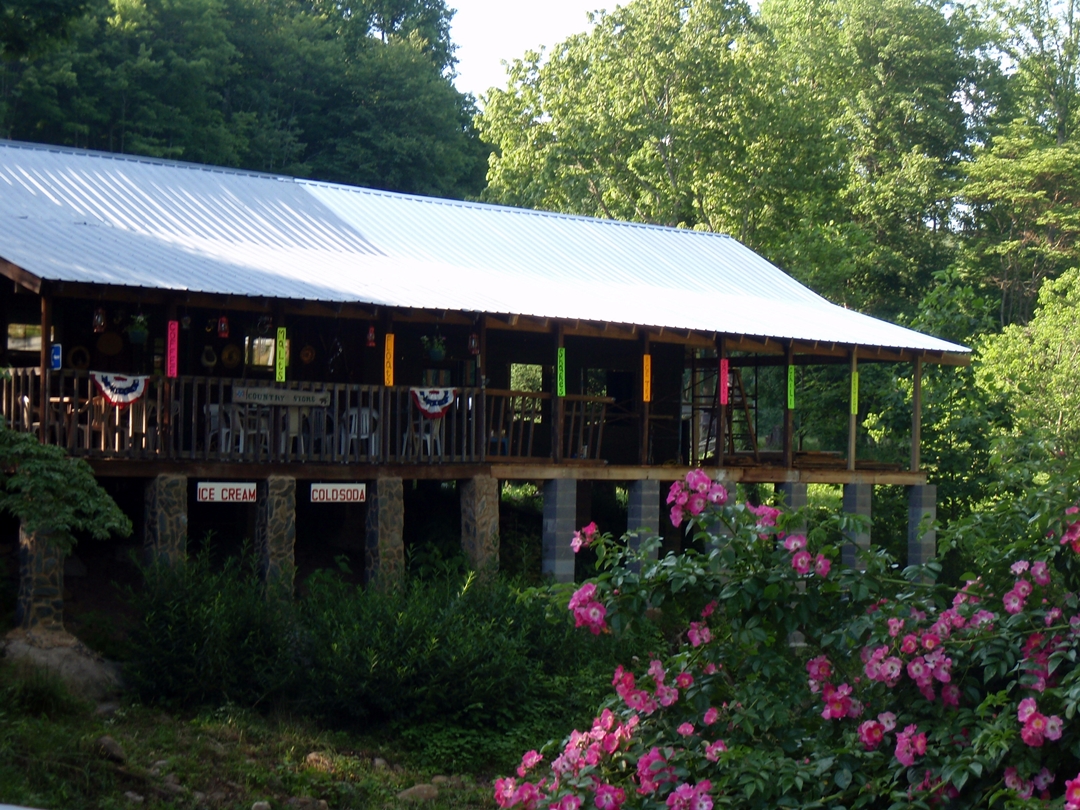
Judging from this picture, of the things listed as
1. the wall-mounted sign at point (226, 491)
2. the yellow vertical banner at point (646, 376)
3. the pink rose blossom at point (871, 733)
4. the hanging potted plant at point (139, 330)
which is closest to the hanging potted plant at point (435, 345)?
the yellow vertical banner at point (646, 376)

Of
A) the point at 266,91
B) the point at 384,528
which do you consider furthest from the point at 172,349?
the point at 266,91

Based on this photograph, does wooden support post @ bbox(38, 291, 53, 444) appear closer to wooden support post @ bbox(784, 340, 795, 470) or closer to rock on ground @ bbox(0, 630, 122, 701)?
rock on ground @ bbox(0, 630, 122, 701)

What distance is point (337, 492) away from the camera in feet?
53.2

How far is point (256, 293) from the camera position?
15219 mm

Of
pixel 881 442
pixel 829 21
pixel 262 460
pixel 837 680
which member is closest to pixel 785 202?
pixel 881 442

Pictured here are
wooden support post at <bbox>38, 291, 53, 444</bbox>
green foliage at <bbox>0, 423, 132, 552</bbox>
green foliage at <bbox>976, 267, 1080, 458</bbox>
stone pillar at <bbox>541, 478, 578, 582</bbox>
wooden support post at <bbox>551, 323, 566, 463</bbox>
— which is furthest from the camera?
green foliage at <bbox>976, 267, 1080, 458</bbox>

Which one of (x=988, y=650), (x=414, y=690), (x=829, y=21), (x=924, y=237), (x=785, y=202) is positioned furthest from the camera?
(x=829, y=21)

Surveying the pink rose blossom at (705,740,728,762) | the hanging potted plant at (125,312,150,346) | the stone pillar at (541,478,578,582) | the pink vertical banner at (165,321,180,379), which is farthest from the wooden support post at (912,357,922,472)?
the pink rose blossom at (705,740,728,762)

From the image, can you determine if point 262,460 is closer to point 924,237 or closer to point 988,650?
point 988,650

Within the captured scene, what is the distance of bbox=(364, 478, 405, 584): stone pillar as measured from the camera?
54.5ft

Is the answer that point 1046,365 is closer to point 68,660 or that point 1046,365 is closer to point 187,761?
point 68,660

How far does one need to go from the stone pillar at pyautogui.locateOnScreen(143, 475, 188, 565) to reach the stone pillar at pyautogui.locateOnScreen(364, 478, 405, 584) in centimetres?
251

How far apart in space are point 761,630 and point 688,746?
2.34ft

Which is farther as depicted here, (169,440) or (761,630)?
(169,440)
